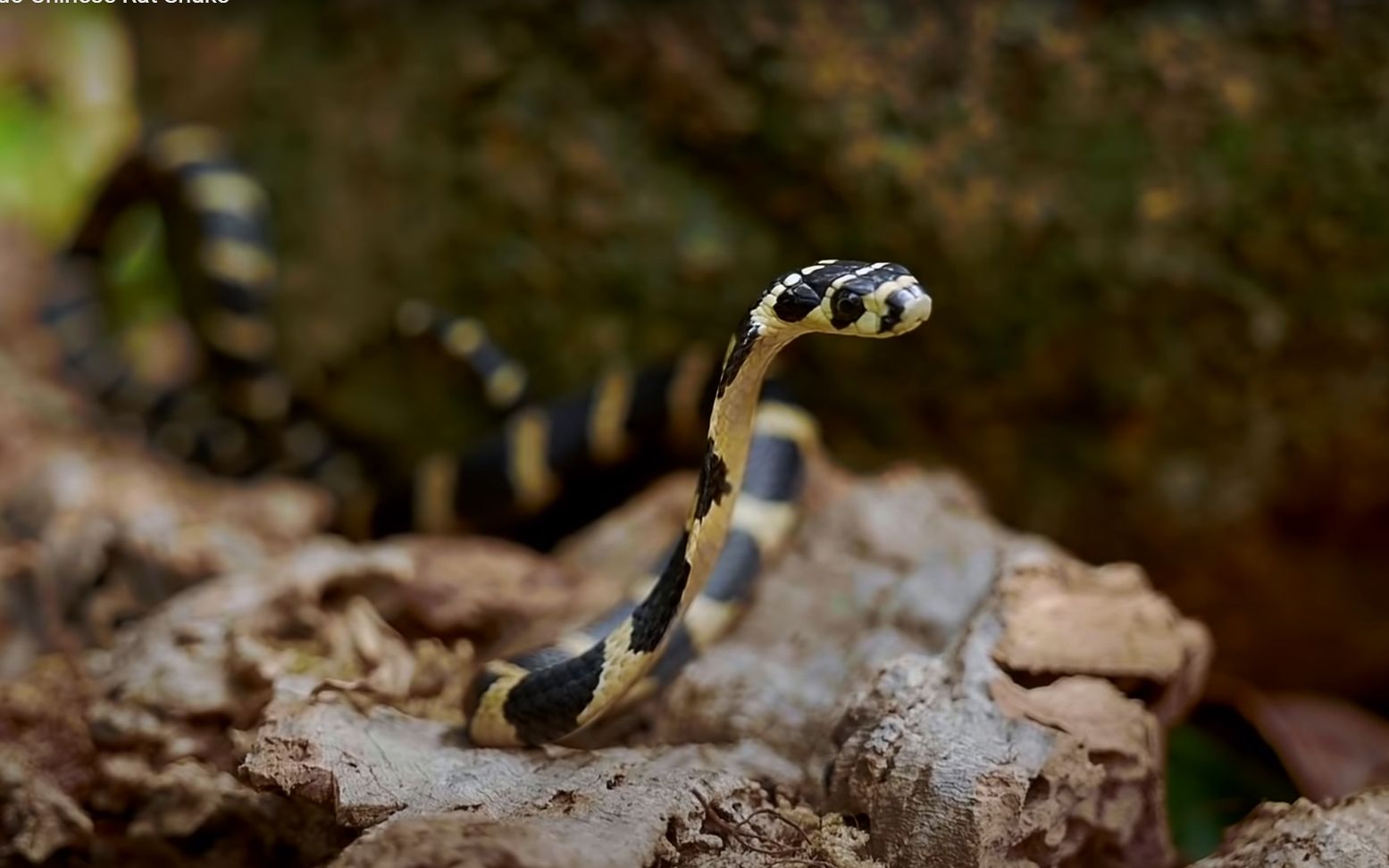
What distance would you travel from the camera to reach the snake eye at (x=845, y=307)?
1323 mm

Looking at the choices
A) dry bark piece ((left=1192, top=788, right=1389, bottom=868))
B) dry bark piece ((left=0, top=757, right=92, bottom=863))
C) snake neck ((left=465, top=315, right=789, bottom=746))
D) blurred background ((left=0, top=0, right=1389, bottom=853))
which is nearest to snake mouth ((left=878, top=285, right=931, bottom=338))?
snake neck ((left=465, top=315, right=789, bottom=746))

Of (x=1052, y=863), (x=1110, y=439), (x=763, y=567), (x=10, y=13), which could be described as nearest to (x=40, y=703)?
(x=763, y=567)

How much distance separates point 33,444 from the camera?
9.67ft

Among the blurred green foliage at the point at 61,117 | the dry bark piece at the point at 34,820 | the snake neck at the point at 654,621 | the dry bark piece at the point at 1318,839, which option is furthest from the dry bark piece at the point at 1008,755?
the blurred green foliage at the point at 61,117

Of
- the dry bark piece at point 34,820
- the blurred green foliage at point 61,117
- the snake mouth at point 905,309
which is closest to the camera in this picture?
the snake mouth at point 905,309

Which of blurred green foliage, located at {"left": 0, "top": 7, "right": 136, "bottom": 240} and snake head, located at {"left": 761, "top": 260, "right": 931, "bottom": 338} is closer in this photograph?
snake head, located at {"left": 761, "top": 260, "right": 931, "bottom": 338}

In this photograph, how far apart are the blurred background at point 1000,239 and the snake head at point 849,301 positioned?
1.18 metres

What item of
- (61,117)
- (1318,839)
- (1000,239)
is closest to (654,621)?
(1318,839)

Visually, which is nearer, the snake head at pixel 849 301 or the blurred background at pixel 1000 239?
the snake head at pixel 849 301

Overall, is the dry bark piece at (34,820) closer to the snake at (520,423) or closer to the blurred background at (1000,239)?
the snake at (520,423)

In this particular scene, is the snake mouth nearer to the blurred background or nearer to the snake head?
the snake head

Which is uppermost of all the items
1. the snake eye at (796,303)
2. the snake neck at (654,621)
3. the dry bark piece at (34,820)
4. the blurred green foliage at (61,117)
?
the blurred green foliage at (61,117)

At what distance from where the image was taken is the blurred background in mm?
2328

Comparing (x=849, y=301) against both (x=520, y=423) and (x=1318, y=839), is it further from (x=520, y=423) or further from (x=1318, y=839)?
(x=520, y=423)
